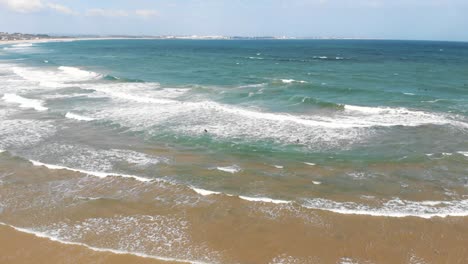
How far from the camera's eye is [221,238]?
12.8 m

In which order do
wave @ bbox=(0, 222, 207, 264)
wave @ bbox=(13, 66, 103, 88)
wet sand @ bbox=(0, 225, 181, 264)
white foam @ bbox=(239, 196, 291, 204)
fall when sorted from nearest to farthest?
wet sand @ bbox=(0, 225, 181, 264) < wave @ bbox=(0, 222, 207, 264) < white foam @ bbox=(239, 196, 291, 204) < wave @ bbox=(13, 66, 103, 88)

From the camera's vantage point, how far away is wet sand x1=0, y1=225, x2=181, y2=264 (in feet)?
37.5

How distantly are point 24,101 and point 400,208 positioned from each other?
33044 millimetres

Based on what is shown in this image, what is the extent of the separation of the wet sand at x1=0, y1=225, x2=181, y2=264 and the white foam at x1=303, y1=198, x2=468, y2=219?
6882 mm

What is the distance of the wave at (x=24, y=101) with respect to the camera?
Answer: 1307 inches

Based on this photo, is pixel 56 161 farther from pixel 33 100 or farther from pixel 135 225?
pixel 33 100

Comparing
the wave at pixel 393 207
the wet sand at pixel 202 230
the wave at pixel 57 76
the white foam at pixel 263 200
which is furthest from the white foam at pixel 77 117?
the white foam at pixel 263 200

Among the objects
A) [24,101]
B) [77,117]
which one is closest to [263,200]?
[77,117]

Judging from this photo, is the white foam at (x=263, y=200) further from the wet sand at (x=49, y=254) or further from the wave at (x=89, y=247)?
the wet sand at (x=49, y=254)

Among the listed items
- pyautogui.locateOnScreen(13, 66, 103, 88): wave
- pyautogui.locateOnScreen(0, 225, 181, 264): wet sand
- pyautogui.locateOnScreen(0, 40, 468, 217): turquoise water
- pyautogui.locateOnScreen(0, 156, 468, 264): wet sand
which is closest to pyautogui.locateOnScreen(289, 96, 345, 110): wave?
pyautogui.locateOnScreen(0, 40, 468, 217): turquoise water

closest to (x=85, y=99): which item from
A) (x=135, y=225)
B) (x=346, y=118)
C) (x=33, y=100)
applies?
(x=33, y=100)

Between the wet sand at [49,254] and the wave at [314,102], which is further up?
the wave at [314,102]

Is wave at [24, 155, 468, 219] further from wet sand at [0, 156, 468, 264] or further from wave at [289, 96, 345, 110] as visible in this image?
wave at [289, 96, 345, 110]

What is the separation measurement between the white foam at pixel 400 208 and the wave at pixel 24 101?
26072 mm
